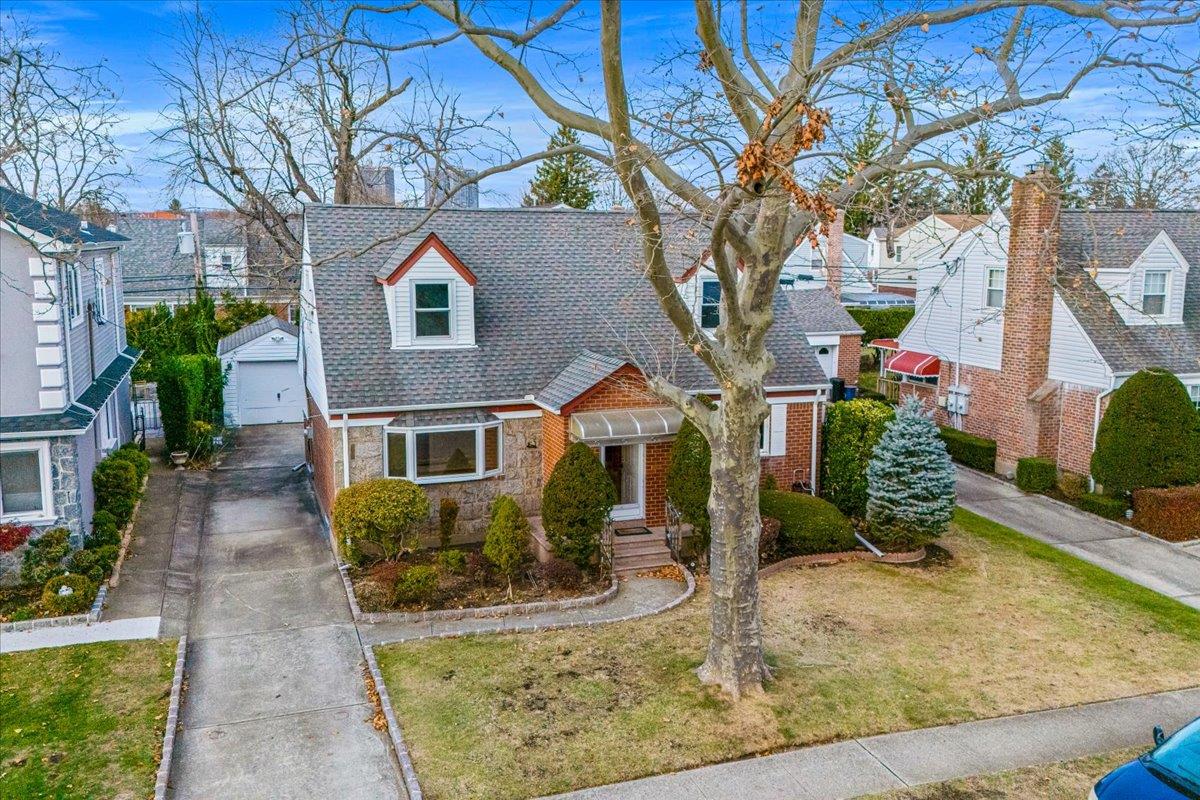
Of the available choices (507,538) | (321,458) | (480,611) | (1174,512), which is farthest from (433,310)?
(1174,512)

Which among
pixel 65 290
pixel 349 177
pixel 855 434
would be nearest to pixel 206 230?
pixel 349 177

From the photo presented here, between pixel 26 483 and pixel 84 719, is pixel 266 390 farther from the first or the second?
pixel 84 719

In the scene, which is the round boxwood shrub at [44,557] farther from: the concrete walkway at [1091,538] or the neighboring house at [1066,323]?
the neighboring house at [1066,323]

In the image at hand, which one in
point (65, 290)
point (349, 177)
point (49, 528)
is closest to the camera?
point (49, 528)

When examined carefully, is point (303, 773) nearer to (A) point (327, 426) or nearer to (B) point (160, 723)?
Answer: (B) point (160, 723)

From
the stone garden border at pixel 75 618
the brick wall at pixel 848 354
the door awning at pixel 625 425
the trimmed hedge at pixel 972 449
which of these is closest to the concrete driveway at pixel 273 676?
the stone garden border at pixel 75 618

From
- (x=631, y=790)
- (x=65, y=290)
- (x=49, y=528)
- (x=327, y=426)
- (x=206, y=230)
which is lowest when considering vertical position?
(x=631, y=790)
